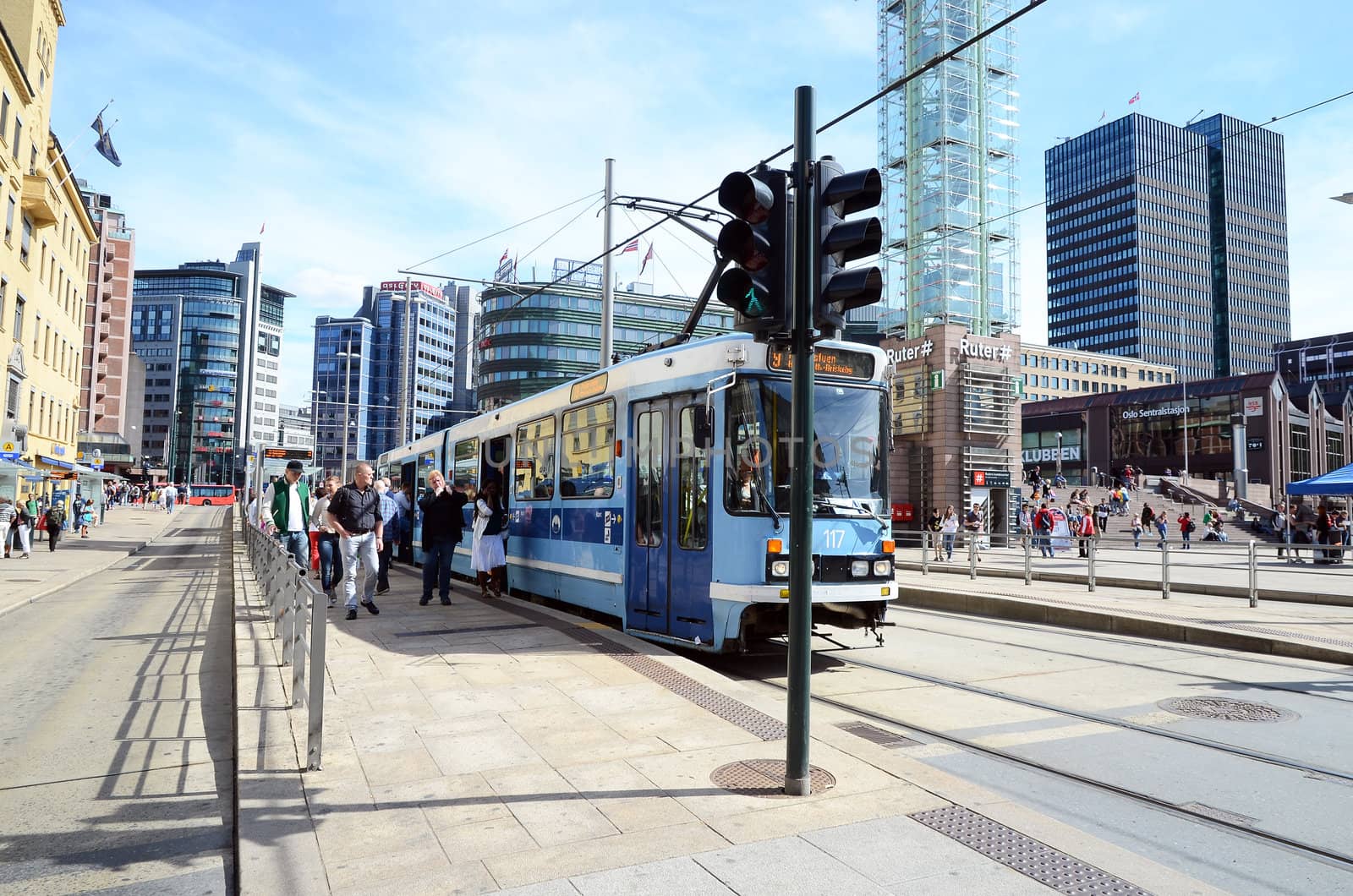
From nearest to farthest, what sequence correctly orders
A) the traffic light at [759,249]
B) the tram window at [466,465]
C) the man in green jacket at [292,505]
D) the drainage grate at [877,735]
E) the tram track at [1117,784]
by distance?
the tram track at [1117,784] → the traffic light at [759,249] → the drainage grate at [877,735] → the man in green jacket at [292,505] → the tram window at [466,465]

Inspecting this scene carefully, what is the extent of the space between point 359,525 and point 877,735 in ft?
23.9

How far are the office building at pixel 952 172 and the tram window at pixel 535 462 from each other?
39.0 meters

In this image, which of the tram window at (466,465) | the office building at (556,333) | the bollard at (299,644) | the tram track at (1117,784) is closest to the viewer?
the tram track at (1117,784)

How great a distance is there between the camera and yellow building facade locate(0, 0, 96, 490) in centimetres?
3091

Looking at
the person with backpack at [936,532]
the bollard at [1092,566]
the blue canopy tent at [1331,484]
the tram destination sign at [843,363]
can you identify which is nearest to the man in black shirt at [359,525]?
the tram destination sign at [843,363]

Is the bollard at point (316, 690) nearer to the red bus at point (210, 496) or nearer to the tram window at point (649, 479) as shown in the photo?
the tram window at point (649, 479)

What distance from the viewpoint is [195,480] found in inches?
5556

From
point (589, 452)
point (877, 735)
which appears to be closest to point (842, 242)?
point (877, 735)

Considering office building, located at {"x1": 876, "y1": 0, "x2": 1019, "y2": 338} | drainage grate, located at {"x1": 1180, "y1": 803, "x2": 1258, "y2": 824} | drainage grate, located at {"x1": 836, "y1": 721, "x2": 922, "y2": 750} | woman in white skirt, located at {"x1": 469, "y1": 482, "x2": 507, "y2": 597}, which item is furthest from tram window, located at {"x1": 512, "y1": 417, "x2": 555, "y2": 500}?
office building, located at {"x1": 876, "y1": 0, "x2": 1019, "y2": 338}

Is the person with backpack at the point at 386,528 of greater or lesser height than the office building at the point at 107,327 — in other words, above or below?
below

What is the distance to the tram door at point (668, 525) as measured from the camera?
8547 millimetres

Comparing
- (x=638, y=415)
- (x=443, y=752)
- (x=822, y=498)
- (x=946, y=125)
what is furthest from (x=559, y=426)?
(x=946, y=125)

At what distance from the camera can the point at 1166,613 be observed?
12906mm

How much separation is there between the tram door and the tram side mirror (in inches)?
9.5
